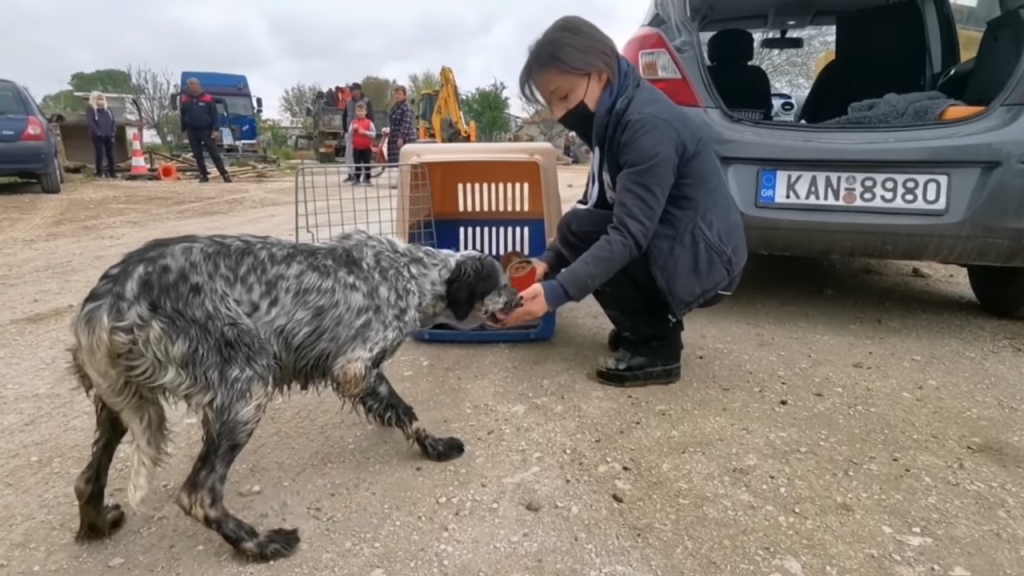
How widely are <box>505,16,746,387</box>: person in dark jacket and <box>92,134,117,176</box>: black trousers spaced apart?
1552cm

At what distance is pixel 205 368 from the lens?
2.16 metres

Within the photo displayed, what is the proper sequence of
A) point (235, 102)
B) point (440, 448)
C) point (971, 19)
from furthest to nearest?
point (235, 102) → point (971, 19) → point (440, 448)

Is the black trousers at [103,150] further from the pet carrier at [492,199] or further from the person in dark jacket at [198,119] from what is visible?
the pet carrier at [492,199]

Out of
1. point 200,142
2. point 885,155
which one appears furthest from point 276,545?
point 200,142

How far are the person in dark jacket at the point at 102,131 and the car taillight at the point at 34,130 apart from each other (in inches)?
163

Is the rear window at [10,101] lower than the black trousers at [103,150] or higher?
higher

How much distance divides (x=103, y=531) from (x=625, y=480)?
5.37ft

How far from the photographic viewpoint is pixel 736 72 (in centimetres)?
510

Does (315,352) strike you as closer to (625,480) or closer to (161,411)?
(161,411)

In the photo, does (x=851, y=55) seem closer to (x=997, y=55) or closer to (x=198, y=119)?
(x=997, y=55)

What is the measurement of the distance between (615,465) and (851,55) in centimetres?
401

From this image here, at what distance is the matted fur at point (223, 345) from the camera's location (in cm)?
210

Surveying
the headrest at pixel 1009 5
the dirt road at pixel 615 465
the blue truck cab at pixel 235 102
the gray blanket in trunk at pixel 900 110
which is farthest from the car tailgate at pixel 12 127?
the blue truck cab at pixel 235 102

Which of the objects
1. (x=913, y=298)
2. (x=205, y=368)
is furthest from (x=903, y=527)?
(x=913, y=298)
